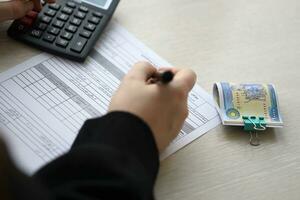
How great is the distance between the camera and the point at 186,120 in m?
0.62

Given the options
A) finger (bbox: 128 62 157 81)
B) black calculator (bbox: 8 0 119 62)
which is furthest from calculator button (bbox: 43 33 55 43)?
finger (bbox: 128 62 157 81)

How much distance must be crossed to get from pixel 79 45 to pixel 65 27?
0.13 ft

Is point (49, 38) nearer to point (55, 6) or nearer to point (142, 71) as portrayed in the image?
point (55, 6)

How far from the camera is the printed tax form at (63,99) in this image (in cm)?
58

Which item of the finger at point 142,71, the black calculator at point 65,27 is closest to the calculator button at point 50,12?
the black calculator at point 65,27

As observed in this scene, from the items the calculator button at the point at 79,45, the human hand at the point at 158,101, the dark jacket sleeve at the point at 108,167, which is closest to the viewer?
the dark jacket sleeve at the point at 108,167

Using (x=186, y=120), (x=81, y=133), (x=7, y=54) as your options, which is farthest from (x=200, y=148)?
(x=7, y=54)

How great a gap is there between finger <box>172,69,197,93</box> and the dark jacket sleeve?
95 mm

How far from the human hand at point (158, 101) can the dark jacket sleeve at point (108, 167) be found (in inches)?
1.4

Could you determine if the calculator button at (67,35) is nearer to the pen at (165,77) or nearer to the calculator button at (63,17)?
the calculator button at (63,17)

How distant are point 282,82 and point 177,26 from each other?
19cm

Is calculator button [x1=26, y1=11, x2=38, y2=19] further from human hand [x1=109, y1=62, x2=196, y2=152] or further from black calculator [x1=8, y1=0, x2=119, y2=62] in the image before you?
human hand [x1=109, y1=62, x2=196, y2=152]

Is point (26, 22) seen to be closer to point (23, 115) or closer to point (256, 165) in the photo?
point (23, 115)

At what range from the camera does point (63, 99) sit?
625 mm
